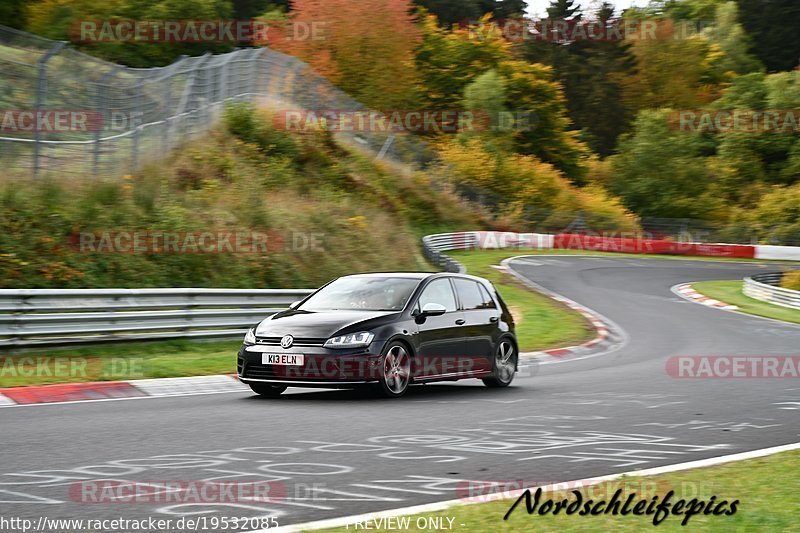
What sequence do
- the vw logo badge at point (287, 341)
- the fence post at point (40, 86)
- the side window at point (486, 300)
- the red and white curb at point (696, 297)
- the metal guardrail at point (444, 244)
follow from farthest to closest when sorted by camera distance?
the metal guardrail at point (444, 244), the red and white curb at point (696, 297), the fence post at point (40, 86), the side window at point (486, 300), the vw logo badge at point (287, 341)

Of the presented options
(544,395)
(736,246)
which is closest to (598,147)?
(736,246)

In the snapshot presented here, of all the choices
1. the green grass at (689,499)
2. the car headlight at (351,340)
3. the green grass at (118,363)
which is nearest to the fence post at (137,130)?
the green grass at (118,363)

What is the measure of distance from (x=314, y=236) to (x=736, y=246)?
42277mm

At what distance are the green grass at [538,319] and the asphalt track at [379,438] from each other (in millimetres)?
5539

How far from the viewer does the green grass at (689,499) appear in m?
5.66

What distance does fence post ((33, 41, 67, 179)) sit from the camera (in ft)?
Answer: 58.2

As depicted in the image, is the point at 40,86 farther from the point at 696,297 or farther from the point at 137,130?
the point at 696,297

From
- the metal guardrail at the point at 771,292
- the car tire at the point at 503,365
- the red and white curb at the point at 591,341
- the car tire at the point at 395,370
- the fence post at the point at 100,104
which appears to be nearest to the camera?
the car tire at the point at 395,370

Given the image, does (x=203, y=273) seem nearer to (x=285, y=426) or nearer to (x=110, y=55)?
(x=285, y=426)

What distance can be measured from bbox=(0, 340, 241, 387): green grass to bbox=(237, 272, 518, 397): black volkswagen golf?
2.21 m

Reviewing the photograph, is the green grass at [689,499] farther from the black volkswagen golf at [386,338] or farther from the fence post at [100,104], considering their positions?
the fence post at [100,104]

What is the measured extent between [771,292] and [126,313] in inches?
993
